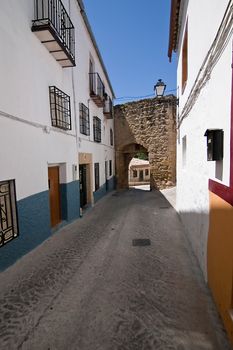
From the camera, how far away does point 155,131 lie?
593 inches

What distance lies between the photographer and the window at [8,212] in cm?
412

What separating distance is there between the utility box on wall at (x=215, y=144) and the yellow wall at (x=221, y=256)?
0.56 m

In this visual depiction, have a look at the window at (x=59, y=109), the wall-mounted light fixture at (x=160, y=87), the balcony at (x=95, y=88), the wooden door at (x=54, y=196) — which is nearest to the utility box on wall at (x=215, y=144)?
the window at (x=59, y=109)

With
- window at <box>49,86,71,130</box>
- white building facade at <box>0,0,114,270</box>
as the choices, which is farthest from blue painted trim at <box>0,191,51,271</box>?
window at <box>49,86,71,130</box>

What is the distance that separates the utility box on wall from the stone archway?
1205 centimetres

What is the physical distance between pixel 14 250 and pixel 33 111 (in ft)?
10.2

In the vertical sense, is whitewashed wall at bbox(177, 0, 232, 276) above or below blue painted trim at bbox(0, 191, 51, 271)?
above

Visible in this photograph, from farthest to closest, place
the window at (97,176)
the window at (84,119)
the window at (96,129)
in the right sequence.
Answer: the window at (97,176) < the window at (96,129) < the window at (84,119)

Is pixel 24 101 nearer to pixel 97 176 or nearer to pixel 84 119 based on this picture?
pixel 84 119

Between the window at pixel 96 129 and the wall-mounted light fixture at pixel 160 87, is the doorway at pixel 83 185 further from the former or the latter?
the wall-mounted light fixture at pixel 160 87

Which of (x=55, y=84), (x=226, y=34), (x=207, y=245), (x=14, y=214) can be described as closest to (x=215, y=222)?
(x=207, y=245)

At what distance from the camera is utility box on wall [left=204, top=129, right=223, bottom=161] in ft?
9.09

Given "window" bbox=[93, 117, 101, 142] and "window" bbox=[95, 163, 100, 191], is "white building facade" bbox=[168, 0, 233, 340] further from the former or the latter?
"window" bbox=[95, 163, 100, 191]

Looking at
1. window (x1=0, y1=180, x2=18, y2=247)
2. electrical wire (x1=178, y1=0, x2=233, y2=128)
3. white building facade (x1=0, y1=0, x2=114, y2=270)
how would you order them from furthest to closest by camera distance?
white building facade (x1=0, y1=0, x2=114, y2=270), window (x1=0, y1=180, x2=18, y2=247), electrical wire (x1=178, y1=0, x2=233, y2=128)
